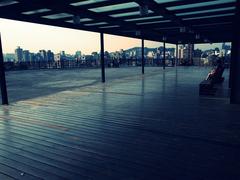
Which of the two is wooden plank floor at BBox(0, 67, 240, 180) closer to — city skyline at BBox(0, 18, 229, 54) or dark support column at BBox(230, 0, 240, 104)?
dark support column at BBox(230, 0, 240, 104)

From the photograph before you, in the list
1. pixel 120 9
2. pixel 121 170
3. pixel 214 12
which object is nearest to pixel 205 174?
pixel 121 170

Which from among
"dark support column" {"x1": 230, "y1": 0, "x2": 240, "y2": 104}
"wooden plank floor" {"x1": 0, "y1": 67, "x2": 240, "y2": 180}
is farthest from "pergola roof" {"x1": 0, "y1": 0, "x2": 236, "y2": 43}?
"wooden plank floor" {"x1": 0, "y1": 67, "x2": 240, "y2": 180}

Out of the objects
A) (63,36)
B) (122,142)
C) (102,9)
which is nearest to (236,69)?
(122,142)

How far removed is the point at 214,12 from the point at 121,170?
8485mm

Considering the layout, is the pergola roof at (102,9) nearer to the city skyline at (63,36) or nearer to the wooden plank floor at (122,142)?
the city skyline at (63,36)

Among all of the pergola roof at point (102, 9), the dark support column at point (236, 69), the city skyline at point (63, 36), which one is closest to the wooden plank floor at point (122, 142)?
the dark support column at point (236, 69)

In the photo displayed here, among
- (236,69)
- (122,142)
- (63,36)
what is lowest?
(122,142)

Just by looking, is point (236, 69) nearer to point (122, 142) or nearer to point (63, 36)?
point (122, 142)

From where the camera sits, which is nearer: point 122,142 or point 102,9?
point 122,142

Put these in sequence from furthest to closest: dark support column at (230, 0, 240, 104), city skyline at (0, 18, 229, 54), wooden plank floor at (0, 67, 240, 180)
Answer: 1. city skyline at (0, 18, 229, 54)
2. dark support column at (230, 0, 240, 104)
3. wooden plank floor at (0, 67, 240, 180)

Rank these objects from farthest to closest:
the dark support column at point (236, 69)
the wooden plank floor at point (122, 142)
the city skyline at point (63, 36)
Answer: the city skyline at point (63, 36) < the dark support column at point (236, 69) < the wooden plank floor at point (122, 142)

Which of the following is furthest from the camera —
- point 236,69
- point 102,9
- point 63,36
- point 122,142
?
point 63,36

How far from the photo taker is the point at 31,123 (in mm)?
4914

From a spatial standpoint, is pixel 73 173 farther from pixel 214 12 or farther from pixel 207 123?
pixel 214 12
